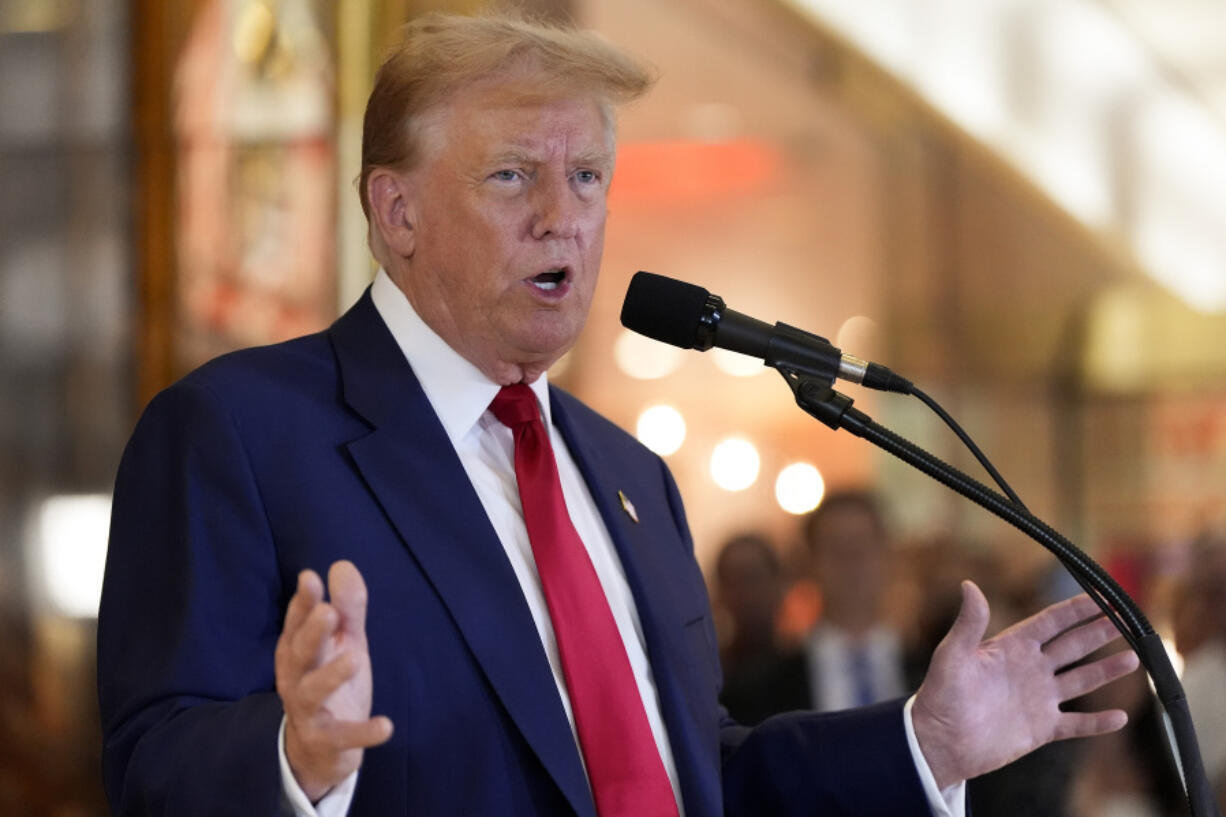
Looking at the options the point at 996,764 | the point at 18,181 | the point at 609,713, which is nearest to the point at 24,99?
the point at 18,181

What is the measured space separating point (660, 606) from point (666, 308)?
411 mm

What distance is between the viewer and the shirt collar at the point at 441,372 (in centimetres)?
167

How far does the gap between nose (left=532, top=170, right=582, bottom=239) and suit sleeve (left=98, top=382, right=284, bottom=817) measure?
1.36 ft

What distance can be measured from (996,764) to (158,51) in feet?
9.83

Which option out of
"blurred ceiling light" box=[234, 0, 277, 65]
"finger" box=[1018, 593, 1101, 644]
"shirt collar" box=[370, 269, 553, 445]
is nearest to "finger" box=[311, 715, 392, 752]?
"shirt collar" box=[370, 269, 553, 445]

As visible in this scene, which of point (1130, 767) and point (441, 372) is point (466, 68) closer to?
point (441, 372)

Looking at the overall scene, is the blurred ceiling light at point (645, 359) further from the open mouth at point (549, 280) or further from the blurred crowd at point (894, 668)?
the open mouth at point (549, 280)

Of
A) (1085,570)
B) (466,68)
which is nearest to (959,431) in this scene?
(1085,570)

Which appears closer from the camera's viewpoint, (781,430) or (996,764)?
(996,764)

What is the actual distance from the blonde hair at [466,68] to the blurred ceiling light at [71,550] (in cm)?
204

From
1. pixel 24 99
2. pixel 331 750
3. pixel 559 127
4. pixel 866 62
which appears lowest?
pixel 331 750

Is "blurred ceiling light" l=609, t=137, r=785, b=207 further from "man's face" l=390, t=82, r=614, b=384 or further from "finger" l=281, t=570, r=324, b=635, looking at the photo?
"finger" l=281, t=570, r=324, b=635

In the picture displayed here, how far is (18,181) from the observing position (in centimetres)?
346

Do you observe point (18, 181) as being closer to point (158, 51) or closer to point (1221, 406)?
point (158, 51)
